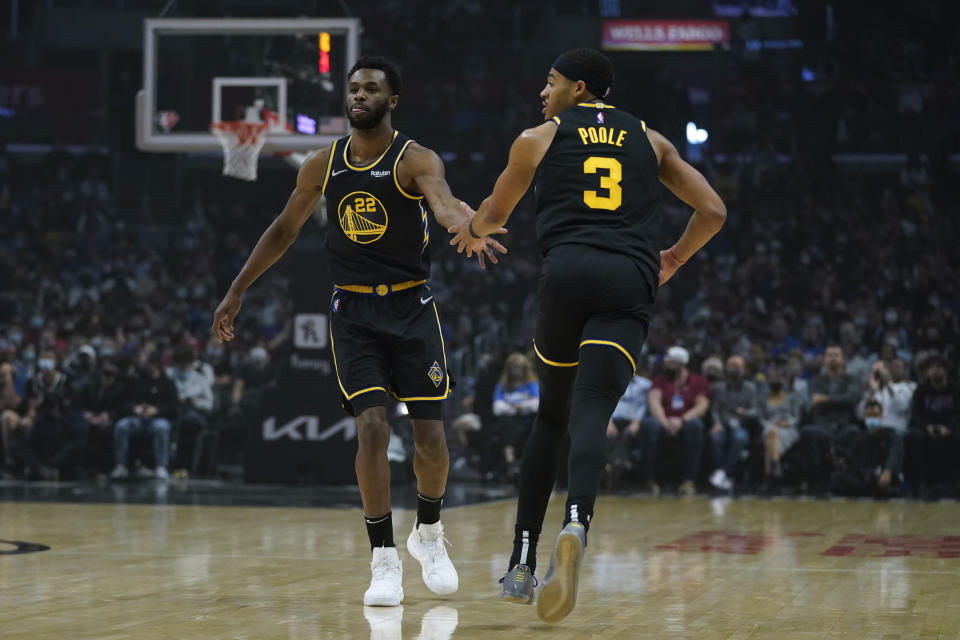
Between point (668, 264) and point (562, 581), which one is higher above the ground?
point (668, 264)

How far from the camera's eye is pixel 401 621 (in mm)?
4656

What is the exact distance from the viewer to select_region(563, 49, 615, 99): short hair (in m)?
4.68

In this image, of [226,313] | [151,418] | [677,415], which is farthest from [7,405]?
[226,313]

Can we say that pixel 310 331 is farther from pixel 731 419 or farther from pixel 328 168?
pixel 328 168

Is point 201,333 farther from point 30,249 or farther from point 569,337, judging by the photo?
point 569,337

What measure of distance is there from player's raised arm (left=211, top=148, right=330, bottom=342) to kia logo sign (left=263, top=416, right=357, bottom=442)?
7334 mm

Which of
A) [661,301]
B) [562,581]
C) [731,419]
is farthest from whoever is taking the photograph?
[661,301]

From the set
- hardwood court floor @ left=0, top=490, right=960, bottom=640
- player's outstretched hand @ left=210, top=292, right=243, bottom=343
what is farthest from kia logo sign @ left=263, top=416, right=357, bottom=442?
player's outstretched hand @ left=210, top=292, right=243, bottom=343

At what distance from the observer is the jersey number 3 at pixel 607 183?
4.50 metres

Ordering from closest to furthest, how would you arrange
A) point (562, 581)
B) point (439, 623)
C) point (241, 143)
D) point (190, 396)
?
point (562, 581) < point (439, 623) < point (241, 143) < point (190, 396)

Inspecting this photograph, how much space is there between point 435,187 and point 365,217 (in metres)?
0.34

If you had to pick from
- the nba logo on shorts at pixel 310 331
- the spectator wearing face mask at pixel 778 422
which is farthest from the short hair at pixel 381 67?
the spectator wearing face mask at pixel 778 422

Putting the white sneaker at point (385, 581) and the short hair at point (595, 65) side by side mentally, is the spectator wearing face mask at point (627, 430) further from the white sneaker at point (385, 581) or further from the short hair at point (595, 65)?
the short hair at point (595, 65)

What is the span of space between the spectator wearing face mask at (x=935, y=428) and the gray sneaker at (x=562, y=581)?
380 inches
